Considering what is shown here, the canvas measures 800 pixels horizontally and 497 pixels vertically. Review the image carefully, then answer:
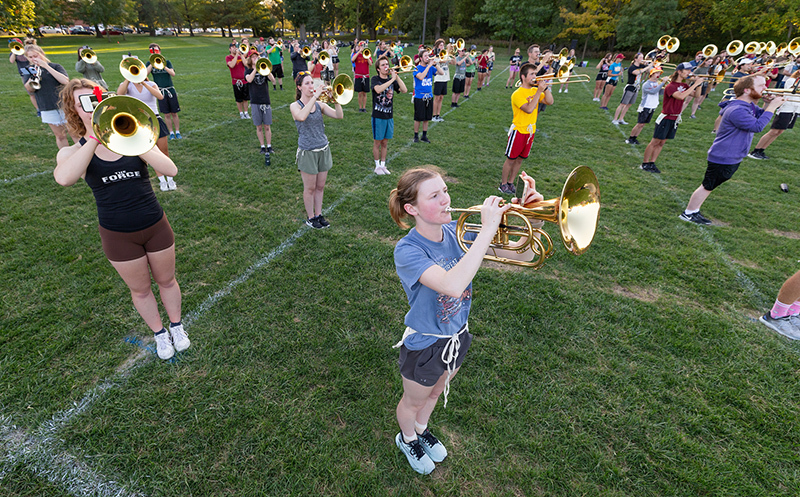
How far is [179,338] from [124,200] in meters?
1.36

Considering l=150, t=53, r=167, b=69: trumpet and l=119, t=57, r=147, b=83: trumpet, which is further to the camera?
l=150, t=53, r=167, b=69: trumpet

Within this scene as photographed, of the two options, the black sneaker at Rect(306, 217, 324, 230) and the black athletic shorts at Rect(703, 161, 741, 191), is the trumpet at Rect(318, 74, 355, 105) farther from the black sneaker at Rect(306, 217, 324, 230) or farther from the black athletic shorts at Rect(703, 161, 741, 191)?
the black athletic shorts at Rect(703, 161, 741, 191)

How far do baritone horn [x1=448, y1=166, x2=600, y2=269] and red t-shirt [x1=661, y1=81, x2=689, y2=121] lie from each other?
701cm

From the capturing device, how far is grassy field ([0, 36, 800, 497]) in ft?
8.29

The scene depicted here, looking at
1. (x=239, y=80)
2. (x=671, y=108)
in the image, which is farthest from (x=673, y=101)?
(x=239, y=80)

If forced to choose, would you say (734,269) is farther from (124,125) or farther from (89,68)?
(89,68)

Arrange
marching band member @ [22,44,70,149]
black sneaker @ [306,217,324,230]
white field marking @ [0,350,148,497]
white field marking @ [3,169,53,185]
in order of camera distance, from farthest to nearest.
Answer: marching band member @ [22,44,70,149], white field marking @ [3,169,53,185], black sneaker @ [306,217,324,230], white field marking @ [0,350,148,497]

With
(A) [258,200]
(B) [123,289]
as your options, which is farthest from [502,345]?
(A) [258,200]

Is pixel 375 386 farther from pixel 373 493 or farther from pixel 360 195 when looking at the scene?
pixel 360 195

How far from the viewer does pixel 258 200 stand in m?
6.11

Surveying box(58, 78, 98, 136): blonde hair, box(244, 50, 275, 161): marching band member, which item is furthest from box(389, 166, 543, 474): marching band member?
box(244, 50, 275, 161): marching band member

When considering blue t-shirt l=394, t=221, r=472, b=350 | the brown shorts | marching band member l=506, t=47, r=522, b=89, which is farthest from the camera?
marching band member l=506, t=47, r=522, b=89

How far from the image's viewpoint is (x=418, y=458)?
8.31 feet

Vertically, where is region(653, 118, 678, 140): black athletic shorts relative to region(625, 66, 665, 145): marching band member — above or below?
below
